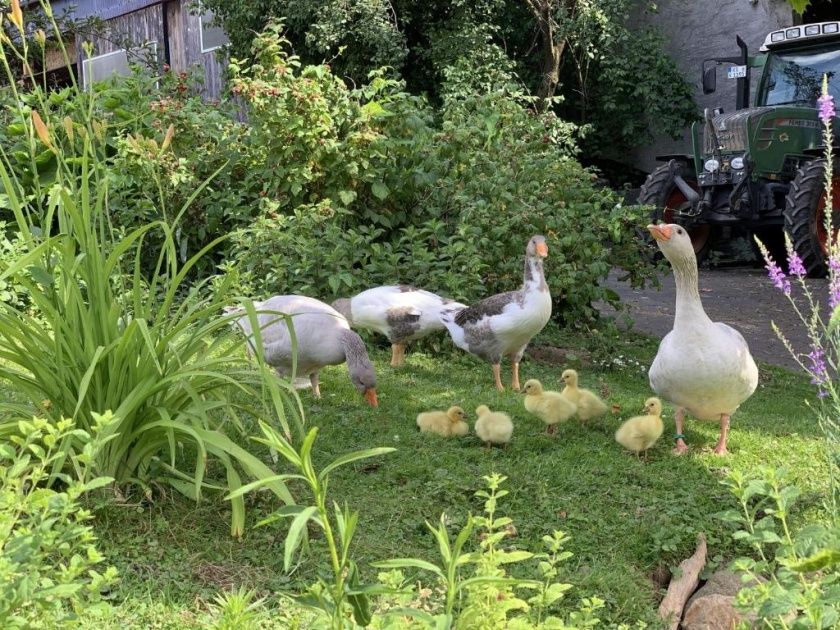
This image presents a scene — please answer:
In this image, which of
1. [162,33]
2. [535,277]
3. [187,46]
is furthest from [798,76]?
[162,33]

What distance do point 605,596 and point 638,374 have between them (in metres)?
3.50

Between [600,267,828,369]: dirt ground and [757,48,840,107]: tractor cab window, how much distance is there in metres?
2.27

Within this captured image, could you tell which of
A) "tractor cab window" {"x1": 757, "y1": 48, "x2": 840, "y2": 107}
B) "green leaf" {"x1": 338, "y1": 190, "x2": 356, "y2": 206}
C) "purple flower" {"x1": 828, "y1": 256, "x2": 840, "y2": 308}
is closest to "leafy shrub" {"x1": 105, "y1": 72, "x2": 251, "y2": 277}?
"green leaf" {"x1": 338, "y1": 190, "x2": 356, "y2": 206}

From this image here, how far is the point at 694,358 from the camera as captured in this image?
13.6 ft

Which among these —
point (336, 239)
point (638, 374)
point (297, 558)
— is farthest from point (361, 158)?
point (297, 558)

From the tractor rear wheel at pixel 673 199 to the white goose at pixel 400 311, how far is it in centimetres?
630

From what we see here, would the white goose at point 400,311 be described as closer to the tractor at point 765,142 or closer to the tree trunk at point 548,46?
the tractor at point 765,142

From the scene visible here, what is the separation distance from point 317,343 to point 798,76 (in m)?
9.17

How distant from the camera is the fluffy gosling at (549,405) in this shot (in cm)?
451

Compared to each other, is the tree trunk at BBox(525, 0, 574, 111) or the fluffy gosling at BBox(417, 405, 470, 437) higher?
the tree trunk at BBox(525, 0, 574, 111)

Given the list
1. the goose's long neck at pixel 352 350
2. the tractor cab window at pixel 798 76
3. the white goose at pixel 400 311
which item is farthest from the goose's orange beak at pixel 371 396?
the tractor cab window at pixel 798 76

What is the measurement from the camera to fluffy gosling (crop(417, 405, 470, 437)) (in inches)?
177

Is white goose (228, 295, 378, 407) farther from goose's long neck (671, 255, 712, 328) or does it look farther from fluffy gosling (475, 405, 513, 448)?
goose's long neck (671, 255, 712, 328)

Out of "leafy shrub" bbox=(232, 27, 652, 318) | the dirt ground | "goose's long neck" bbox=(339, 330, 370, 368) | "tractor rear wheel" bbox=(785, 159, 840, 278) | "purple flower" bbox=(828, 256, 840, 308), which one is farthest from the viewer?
"tractor rear wheel" bbox=(785, 159, 840, 278)
